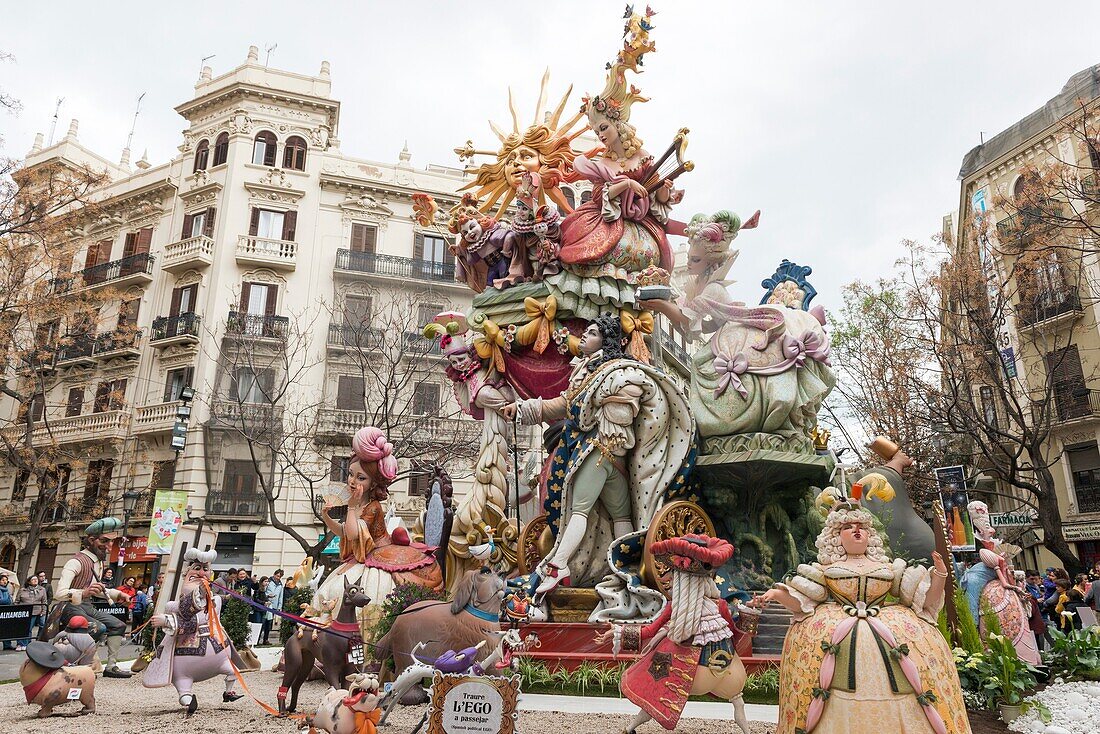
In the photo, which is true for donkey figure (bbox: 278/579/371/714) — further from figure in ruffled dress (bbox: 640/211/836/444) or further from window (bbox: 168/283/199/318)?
window (bbox: 168/283/199/318)

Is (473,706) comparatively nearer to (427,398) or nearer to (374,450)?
(374,450)

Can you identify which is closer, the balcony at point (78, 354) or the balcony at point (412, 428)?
the balcony at point (412, 428)

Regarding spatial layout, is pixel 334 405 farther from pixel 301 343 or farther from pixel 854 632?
pixel 854 632

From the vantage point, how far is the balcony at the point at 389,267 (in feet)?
91.5

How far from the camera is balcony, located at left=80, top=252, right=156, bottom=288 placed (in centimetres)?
2883

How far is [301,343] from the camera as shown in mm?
25625

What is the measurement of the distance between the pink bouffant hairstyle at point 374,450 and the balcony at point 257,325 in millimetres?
18196

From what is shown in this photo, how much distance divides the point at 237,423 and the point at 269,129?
1185 centimetres

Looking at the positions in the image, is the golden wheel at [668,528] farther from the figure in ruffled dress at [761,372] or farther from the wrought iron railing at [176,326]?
the wrought iron railing at [176,326]

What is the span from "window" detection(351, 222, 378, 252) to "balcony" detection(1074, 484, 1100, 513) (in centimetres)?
2474

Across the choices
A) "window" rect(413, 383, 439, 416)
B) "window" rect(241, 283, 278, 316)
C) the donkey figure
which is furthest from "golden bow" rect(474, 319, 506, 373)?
"window" rect(241, 283, 278, 316)

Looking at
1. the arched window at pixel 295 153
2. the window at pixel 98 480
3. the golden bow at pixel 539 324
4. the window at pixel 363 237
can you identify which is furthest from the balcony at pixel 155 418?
the golden bow at pixel 539 324

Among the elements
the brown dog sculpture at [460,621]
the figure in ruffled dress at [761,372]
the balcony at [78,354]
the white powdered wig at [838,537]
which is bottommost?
the brown dog sculpture at [460,621]

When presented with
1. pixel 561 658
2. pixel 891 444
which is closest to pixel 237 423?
pixel 561 658
